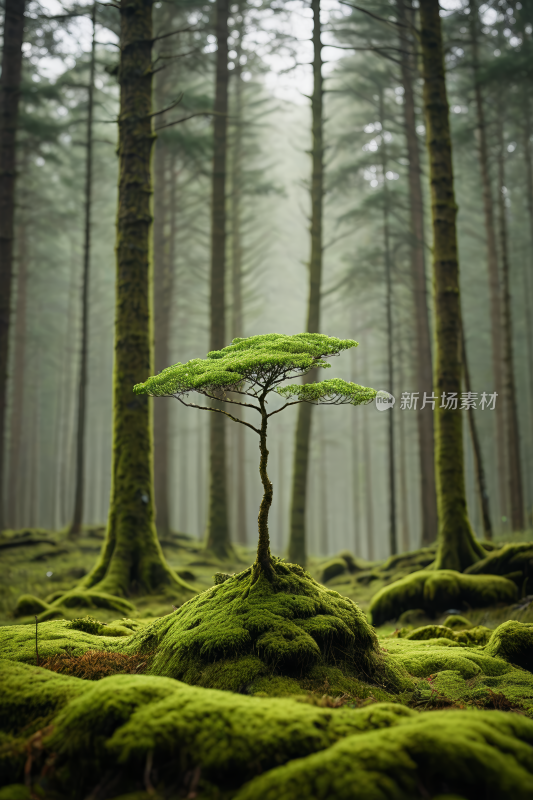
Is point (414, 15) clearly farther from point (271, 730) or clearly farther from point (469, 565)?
point (271, 730)

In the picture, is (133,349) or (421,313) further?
(421,313)

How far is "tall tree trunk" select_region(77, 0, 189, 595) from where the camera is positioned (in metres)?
8.16

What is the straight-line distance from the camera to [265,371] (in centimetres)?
404

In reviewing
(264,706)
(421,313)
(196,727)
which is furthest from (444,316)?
(196,727)

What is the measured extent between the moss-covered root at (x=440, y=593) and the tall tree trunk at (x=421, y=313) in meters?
7.14

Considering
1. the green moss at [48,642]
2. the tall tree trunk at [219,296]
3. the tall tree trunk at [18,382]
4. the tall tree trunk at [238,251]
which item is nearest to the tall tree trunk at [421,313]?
the tall tree trunk at [219,296]

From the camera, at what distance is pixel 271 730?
104 inches

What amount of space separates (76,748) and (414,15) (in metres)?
18.1

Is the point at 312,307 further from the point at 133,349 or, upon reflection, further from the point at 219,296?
the point at 133,349

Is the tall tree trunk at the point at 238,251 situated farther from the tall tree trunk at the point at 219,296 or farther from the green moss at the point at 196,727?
the green moss at the point at 196,727

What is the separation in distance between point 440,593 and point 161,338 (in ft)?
41.6

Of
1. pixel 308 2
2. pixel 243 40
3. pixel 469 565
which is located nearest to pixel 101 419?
pixel 243 40

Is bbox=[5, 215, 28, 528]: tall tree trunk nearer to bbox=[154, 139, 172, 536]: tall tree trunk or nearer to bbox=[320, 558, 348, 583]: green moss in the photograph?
bbox=[154, 139, 172, 536]: tall tree trunk

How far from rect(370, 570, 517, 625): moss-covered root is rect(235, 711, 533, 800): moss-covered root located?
18.3 feet
